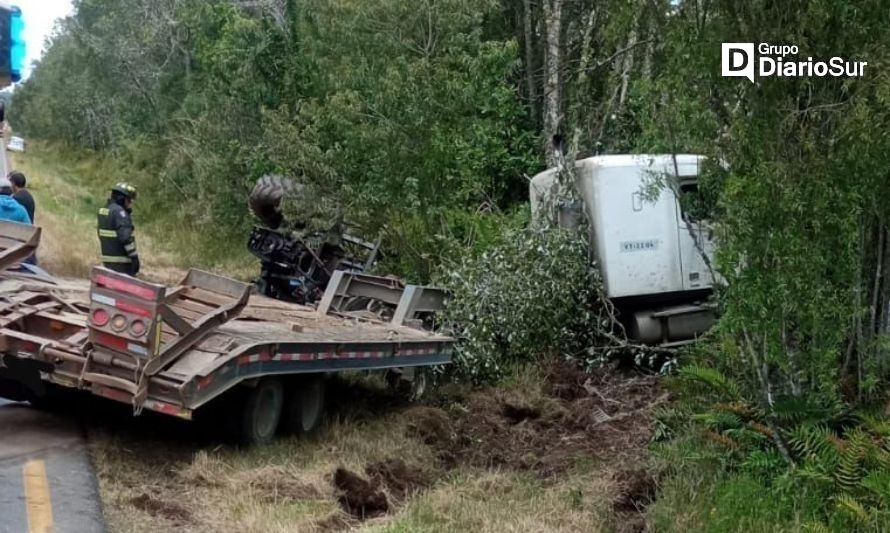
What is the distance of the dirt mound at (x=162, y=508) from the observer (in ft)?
19.6

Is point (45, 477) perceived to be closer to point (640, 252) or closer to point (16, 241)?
point (16, 241)

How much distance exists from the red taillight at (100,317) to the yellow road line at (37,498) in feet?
3.36

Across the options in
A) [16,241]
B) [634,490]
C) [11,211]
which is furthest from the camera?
[11,211]

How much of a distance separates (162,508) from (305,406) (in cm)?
221

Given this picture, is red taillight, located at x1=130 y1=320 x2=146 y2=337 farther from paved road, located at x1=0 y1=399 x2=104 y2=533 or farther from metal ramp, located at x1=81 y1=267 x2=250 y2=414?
paved road, located at x1=0 y1=399 x2=104 y2=533

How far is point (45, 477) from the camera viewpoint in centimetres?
640

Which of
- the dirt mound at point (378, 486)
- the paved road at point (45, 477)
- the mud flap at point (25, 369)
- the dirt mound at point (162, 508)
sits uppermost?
the mud flap at point (25, 369)

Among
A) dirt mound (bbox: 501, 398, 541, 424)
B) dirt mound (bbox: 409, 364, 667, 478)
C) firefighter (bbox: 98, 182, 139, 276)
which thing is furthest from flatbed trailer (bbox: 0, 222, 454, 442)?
firefighter (bbox: 98, 182, 139, 276)

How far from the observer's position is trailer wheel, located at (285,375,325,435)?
808cm

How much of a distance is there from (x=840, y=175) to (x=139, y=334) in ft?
14.2

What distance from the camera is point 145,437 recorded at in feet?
25.3

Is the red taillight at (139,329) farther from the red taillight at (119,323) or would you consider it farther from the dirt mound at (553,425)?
the dirt mound at (553,425)

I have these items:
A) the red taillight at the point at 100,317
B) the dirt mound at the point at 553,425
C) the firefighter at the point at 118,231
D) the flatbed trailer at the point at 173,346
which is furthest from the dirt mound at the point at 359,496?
the firefighter at the point at 118,231

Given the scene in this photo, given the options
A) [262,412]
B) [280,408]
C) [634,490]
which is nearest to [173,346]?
[262,412]
